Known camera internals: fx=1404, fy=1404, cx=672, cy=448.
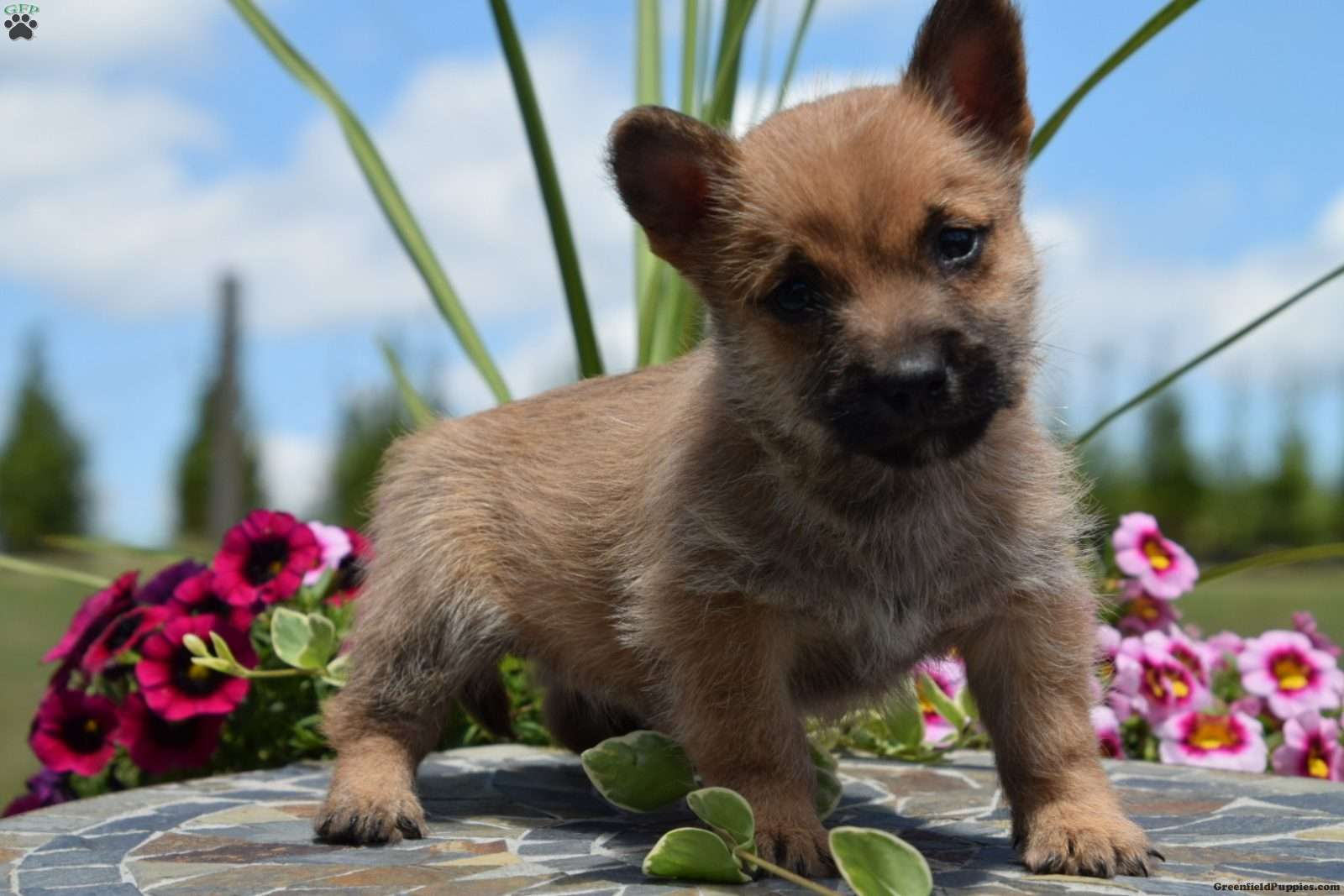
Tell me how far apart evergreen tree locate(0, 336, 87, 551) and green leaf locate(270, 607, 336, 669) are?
51.9 feet

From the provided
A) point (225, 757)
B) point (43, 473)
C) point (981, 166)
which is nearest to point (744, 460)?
point (981, 166)

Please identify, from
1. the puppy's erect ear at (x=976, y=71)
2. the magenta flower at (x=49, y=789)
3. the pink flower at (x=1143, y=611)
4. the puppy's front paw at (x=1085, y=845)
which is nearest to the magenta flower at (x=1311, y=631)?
the pink flower at (x=1143, y=611)

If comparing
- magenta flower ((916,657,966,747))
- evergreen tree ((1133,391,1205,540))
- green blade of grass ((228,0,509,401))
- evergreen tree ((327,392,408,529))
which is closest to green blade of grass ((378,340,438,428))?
green blade of grass ((228,0,509,401))

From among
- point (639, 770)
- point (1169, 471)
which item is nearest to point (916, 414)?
point (639, 770)

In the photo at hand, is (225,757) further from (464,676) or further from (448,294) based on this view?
(448,294)

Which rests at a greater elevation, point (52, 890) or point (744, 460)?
point (744, 460)

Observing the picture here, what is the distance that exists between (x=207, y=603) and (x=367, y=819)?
1841 millimetres

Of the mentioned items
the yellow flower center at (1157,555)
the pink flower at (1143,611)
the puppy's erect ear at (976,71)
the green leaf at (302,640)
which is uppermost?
the puppy's erect ear at (976,71)

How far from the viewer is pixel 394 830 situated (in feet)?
11.5

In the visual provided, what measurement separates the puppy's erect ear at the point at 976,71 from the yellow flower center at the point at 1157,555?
2.63 m

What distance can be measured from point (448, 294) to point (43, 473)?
14.8 m

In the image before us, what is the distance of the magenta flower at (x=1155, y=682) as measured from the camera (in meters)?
5.09

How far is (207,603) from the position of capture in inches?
199

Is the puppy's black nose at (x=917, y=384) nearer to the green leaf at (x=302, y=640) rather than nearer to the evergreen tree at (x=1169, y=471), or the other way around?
the green leaf at (x=302, y=640)
